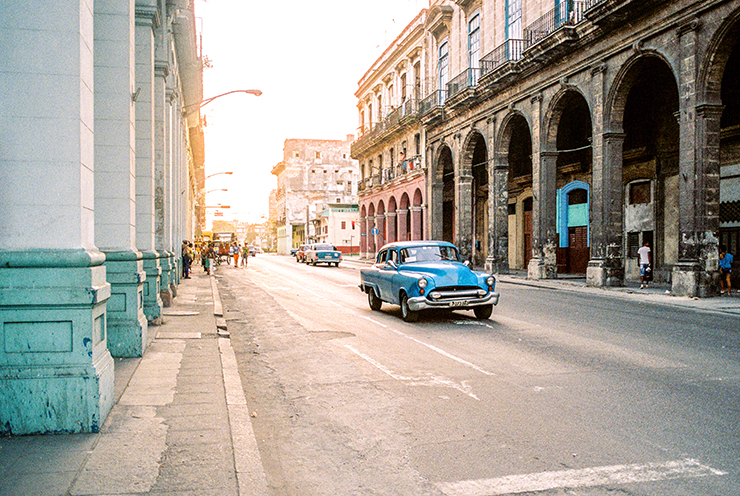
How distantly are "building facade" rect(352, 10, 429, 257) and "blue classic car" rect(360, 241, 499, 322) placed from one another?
26758 millimetres

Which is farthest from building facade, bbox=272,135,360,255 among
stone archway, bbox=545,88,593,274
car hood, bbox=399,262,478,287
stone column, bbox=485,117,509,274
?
car hood, bbox=399,262,478,287

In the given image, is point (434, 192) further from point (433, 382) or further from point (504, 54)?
point (433, 382)

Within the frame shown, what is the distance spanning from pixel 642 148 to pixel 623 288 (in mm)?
6267

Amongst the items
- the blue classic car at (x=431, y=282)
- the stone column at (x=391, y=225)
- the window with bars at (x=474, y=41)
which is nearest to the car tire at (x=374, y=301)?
the blue classic car at (x=431, y=282)

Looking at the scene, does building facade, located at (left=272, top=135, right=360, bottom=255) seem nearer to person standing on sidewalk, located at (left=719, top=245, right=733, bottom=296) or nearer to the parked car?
the parked car

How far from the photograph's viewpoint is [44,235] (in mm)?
4914

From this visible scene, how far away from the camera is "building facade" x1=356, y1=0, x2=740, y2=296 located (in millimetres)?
16906

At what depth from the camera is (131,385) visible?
6516mm

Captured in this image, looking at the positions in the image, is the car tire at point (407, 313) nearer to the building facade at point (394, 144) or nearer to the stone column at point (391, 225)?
the building facade at point (394, 144)

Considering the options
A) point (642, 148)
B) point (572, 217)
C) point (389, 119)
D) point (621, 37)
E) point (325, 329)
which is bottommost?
point (325, 329)

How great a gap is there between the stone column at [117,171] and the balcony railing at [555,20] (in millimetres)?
18433

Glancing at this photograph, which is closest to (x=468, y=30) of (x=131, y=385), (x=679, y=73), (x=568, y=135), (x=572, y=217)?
(x=568, y=135)

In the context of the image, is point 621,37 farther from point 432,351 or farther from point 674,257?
point 432,351

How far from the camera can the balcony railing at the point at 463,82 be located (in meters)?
31.6
